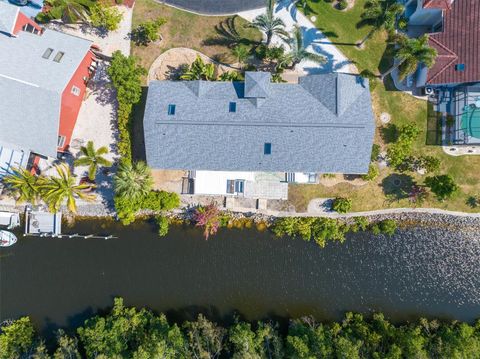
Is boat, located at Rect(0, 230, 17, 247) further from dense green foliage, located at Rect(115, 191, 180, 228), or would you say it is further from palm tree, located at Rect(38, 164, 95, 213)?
dense green foliage, located at Rect(115, 191, 180, 228)

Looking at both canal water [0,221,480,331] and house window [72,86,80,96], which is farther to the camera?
canal water [0,221,480,331]

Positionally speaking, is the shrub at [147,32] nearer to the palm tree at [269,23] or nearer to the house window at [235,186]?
the palm tree at [269,23]

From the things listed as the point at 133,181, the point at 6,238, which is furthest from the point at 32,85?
the point at 6,238

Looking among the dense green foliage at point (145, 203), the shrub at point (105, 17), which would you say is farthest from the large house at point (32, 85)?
the dense green foliage at point (145, 203)

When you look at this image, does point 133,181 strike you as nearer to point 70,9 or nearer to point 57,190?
point 57,190

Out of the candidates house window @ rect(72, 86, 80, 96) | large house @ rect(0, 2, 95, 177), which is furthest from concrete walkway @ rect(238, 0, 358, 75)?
house window @ rect(72, 86, 80, 96)
